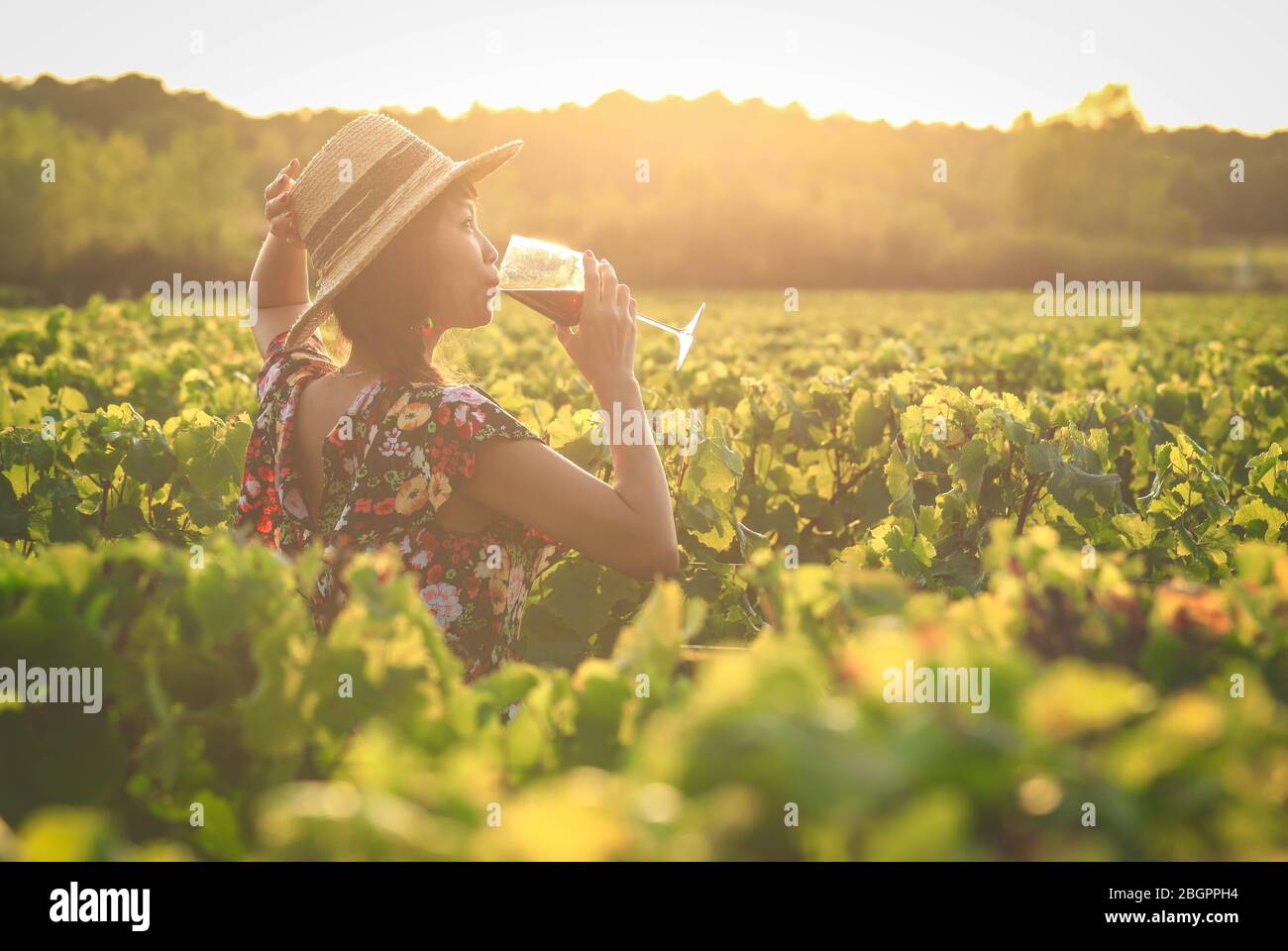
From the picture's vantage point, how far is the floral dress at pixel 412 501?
7.68 ft

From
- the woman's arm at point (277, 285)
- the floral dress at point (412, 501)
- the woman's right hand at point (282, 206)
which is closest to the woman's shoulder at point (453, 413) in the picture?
the floral dress at point (412, 501)

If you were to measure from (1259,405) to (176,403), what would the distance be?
6.15 metres

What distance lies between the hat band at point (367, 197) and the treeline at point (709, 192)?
46.7m

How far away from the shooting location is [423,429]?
2.35 m

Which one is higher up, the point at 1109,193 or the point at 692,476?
the point at 1109,193

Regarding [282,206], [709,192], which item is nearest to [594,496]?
[282,206]

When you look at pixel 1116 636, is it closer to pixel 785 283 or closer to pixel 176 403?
pixel 176 403

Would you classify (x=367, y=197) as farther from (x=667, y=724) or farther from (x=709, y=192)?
(x=709, y=192)

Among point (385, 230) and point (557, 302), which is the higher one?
point (385, 230)

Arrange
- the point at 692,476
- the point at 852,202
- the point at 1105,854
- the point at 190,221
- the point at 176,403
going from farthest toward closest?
the point at 852,202 → the point at 190,221 → the point at 176,403 → the point at 692,476 → the point at 1105,854

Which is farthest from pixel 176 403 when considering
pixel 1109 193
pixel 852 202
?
pixel 1109 193

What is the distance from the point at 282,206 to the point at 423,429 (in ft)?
3.41

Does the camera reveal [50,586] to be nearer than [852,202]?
Yes

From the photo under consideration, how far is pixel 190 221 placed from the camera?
61.9 m
